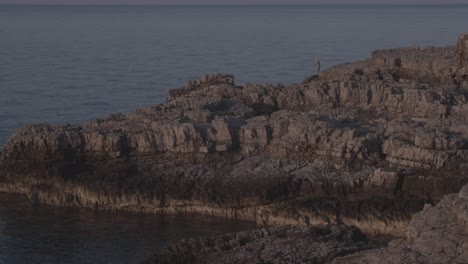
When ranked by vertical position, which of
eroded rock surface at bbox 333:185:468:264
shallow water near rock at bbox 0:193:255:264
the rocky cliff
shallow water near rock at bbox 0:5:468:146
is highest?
eroded rock surface at bbox 333:185:468:264

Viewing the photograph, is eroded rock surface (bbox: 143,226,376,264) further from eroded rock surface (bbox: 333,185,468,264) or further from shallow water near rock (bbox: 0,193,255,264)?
shallow water near rock (bbox: 0,193,255,264)

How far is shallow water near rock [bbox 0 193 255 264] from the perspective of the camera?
32.9 m

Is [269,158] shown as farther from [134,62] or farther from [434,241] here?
[134,62]

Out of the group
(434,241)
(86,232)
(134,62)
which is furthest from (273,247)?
(134,62)

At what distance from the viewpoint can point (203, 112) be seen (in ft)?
137

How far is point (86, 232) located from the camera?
35812mm

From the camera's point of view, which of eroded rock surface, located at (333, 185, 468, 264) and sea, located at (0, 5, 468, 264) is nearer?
eroded rock surface, located at (333, 185, 468, 264)

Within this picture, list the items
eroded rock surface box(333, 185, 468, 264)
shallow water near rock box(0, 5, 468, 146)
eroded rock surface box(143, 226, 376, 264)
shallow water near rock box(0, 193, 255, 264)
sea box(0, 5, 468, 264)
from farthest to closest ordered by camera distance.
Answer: shallow water near rock box(0, 5, 468, 146) → sea box(0, 5, 468, 264) → shallow water near rock box(0, 193, 255, 264) → eroded rock surface box(143, 226, 376, 264) → eroded rock surface box(333, 185, 468, 264)

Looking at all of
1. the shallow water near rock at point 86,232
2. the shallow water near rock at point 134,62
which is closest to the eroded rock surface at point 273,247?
the shallow water near rock at point 86,232

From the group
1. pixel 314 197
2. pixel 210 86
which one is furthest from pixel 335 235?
pixel 210 86

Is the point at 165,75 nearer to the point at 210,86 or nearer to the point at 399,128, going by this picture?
the point at 210,86

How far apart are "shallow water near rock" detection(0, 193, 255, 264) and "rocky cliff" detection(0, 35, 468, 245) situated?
0.84 metres

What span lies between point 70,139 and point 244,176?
26.8 ft

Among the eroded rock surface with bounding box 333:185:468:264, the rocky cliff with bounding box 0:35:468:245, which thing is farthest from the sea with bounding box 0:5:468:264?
the eroded rock surface with bounding box 333:185:468:264
